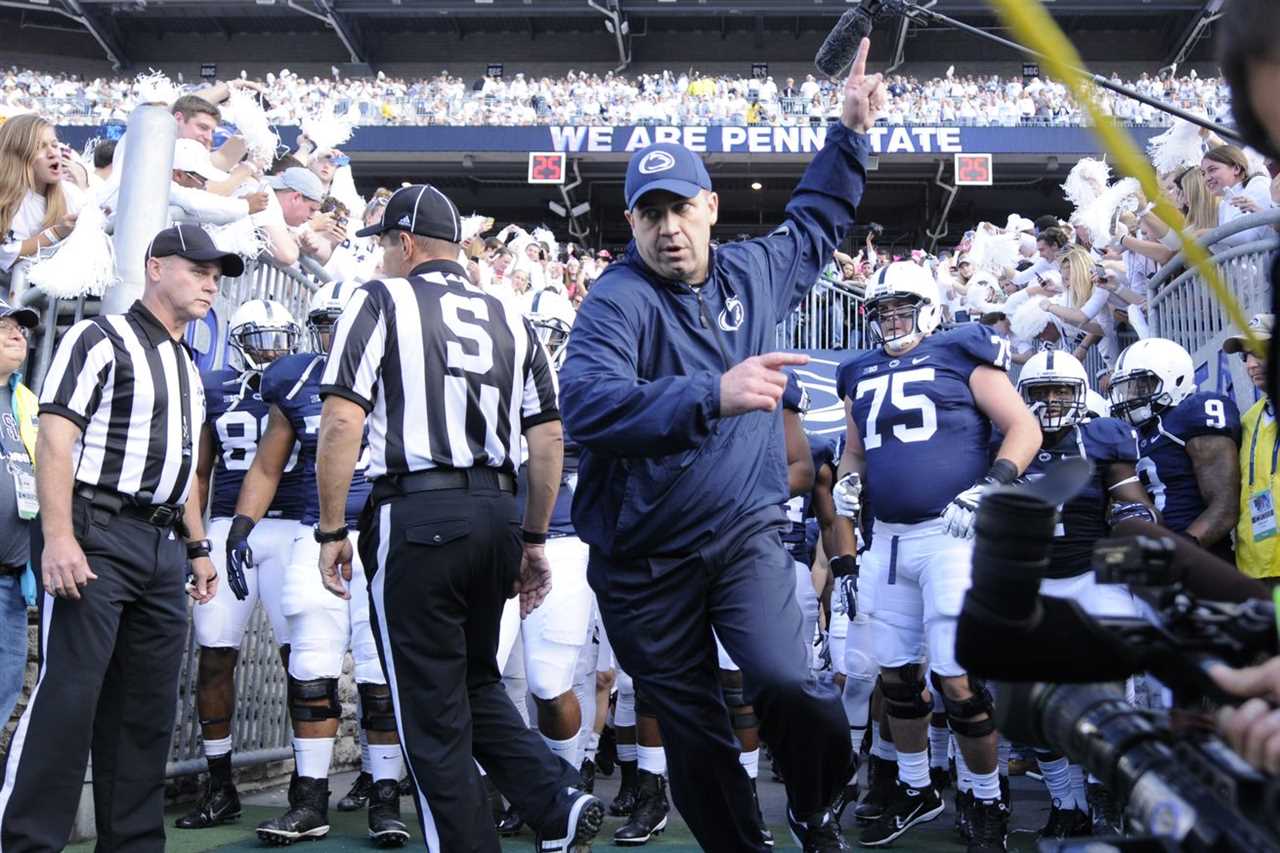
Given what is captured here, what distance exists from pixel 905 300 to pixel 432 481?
289 cm

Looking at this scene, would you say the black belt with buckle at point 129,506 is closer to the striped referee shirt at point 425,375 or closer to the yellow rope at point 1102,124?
the striped referee shirt at point 425,375

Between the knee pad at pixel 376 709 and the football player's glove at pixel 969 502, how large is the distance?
256 centimetres

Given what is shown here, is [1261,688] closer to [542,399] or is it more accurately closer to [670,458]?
[670,458]

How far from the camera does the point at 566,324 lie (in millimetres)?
7043

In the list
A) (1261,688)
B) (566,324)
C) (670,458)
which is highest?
(566,324)

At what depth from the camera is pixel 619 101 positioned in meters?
31.8

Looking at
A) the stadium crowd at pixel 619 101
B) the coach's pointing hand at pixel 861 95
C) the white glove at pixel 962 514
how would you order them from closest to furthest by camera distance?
1. the coach's pointing hand at pixel 861 95
2. the white glove at pixel 962 514
3. the stadium crowd at pixel 619 101

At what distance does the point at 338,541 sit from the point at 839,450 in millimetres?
4157

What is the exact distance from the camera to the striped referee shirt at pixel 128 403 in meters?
4.13

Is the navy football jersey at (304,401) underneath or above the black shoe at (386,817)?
above

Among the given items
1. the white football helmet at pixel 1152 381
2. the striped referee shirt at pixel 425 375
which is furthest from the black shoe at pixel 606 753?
the striped referee shirt at pixel 425 375

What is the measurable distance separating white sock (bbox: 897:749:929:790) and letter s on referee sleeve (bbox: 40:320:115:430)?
370 cm

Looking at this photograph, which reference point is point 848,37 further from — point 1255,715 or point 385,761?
point 385,761

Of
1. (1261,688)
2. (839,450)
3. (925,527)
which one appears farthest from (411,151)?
(1261,688)
